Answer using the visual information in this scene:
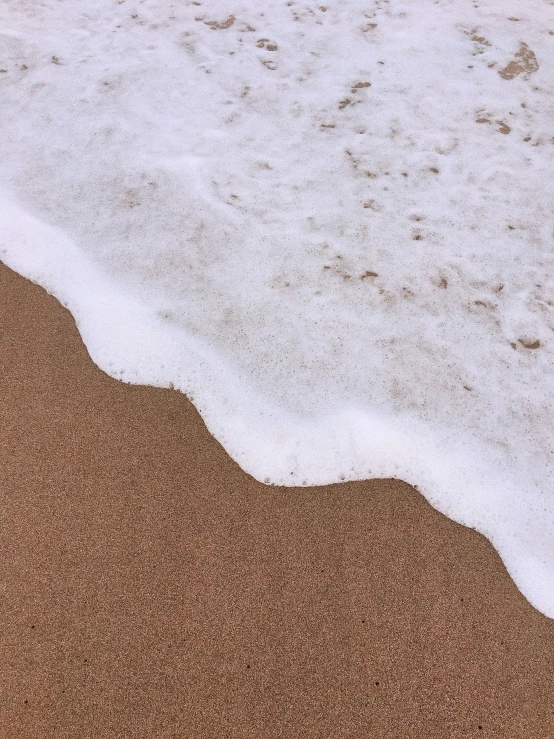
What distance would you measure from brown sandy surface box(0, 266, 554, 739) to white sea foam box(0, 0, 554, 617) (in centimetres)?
17

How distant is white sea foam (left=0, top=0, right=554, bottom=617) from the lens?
190cm

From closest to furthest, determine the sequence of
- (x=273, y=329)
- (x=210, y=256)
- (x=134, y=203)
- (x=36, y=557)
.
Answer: (x=36, y=557)
(x=273, y=329)
(x=210, y=256)
(x=134, y=203)

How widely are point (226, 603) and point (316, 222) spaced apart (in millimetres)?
1891

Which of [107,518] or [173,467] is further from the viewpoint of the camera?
[173,467]

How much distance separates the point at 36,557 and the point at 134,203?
186 cm

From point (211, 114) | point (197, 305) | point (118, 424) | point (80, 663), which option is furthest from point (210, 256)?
point (80, 663)

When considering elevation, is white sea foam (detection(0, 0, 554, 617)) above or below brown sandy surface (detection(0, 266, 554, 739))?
above

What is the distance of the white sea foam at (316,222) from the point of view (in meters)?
1.90

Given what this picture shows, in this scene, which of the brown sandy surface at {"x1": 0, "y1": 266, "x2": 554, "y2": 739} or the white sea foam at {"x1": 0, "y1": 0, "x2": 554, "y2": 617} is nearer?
the brown sandy surface at {"x1": 0, "y1": 266, "x2": 554, "y2": 739}

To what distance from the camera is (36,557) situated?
159cm

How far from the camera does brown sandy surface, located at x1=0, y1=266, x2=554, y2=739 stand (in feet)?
4.54

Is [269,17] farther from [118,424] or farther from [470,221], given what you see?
[118,424]

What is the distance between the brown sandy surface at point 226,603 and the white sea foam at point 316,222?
0.17 m

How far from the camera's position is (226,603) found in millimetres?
1522
